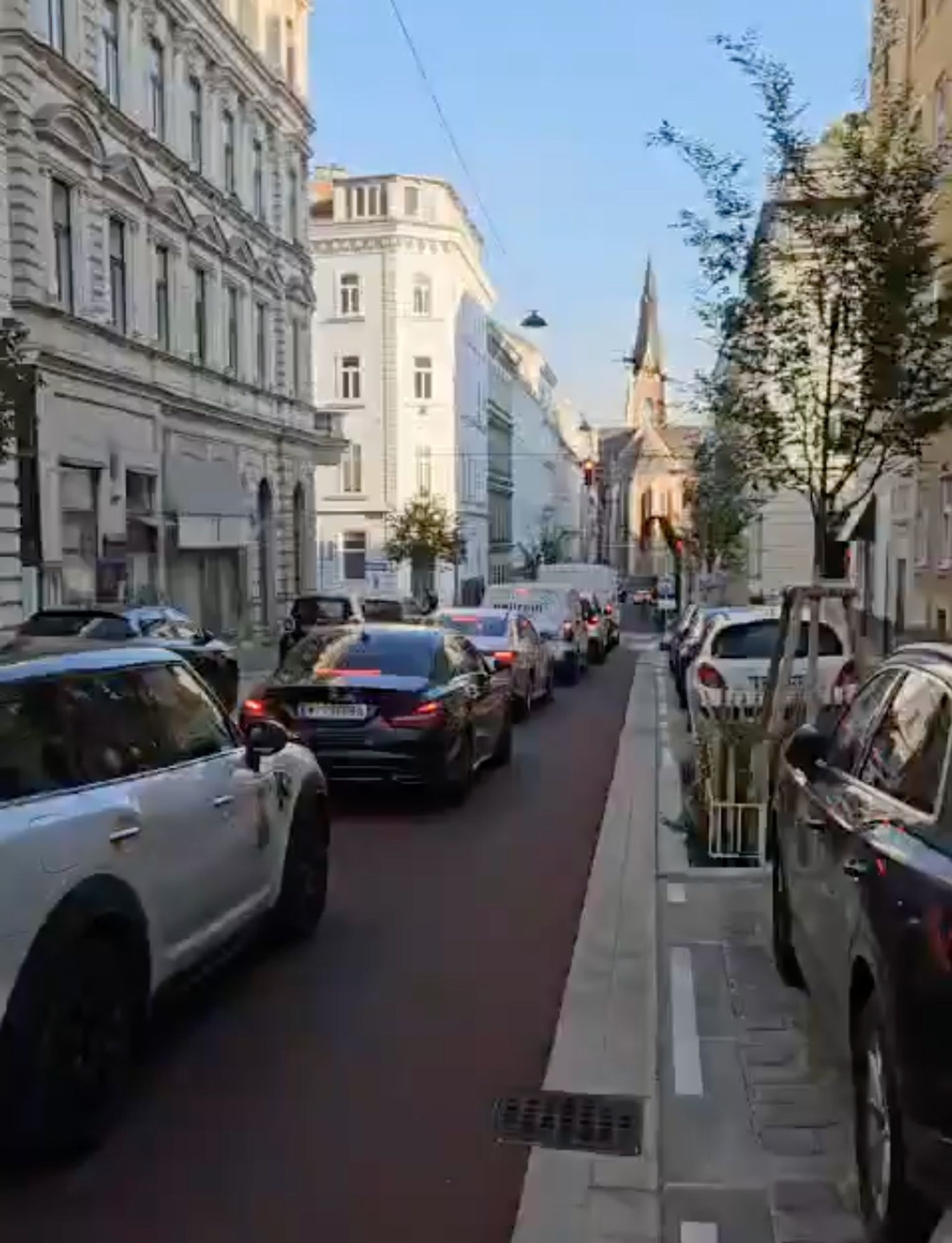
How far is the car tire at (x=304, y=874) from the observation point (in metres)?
6.54

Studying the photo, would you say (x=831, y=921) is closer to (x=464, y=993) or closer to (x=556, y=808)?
(x=464, y=993)

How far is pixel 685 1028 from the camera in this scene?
18.0 ft

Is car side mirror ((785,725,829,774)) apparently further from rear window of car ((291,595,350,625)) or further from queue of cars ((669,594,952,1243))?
rear window of car ((291,595,350,625))

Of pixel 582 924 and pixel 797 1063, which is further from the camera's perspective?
pixel 582 924

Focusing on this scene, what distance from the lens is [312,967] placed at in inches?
254

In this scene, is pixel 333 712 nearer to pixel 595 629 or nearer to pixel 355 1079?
pixel 355 1079

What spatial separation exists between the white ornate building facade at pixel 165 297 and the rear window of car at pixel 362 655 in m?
9.83

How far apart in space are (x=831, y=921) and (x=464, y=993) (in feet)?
7.38

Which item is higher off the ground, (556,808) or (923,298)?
(923,298)

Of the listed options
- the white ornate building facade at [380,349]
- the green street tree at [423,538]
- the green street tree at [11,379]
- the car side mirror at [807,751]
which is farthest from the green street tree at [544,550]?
the car side mirror at [807,751]

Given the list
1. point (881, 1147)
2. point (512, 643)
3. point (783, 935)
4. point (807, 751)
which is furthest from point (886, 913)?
point (512, 643)

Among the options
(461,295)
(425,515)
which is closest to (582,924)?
(425,515)

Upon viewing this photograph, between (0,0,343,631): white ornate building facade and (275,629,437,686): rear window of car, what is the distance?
9829 millimetres

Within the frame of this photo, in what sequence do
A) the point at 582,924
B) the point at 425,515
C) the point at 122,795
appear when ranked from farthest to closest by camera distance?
the point at 425,515
the point at 582,924
the point at 122,795
